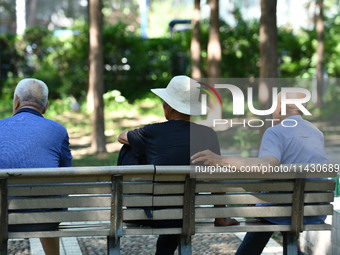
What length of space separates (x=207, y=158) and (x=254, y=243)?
2.77ft

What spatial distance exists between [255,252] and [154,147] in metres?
1.08

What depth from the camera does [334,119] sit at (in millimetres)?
18812

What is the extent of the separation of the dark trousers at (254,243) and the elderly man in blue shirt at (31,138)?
1.38 metres

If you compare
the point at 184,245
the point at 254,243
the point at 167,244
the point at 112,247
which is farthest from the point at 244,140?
the point at 112,247

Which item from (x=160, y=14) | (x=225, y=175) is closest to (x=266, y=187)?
(x=225, y=175)

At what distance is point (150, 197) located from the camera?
4.04 metres

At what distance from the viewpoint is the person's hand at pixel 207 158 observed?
13.2ft

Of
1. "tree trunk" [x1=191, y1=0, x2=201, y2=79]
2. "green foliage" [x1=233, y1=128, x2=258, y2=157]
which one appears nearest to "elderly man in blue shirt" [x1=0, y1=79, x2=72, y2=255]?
"green foliage" [x1=233, y1=128, x2=258, y2=157]

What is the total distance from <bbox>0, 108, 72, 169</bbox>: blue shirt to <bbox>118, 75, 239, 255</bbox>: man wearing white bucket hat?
1.54 feet

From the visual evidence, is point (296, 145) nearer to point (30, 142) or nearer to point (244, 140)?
point (30, 142)

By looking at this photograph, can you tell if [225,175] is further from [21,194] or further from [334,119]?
[334,119]

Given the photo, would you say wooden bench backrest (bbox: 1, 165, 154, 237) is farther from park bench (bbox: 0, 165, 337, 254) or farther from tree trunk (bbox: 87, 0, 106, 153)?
tree trunk (bbox: 87, 0, 106, 153)

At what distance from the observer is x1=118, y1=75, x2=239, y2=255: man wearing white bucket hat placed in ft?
13.7

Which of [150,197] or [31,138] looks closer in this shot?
[150,197]
